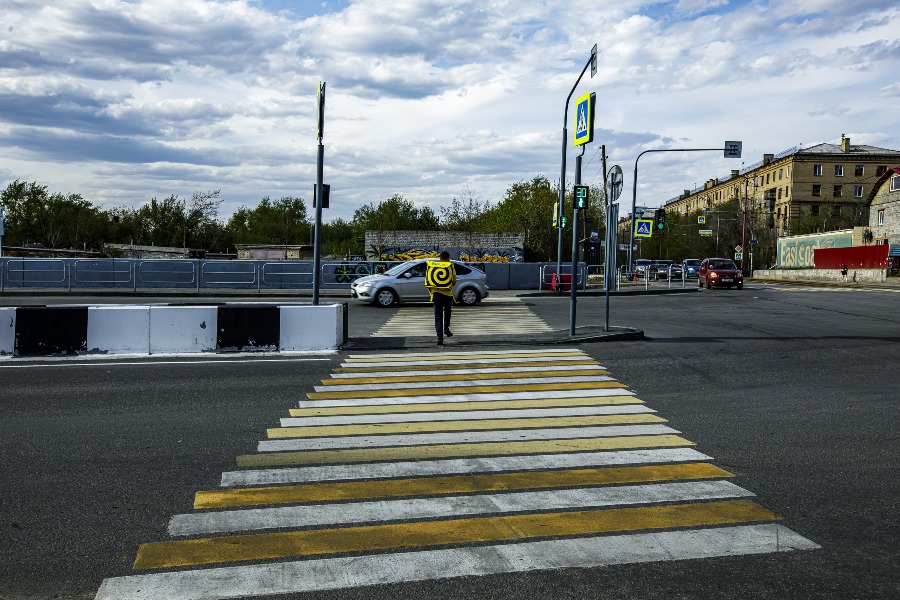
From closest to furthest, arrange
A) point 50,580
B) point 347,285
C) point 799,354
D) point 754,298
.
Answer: point 50,580
point 799,354
point 754,298
point 347,285

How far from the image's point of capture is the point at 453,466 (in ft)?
20.4

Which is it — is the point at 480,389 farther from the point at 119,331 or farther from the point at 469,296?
the point at 469,296

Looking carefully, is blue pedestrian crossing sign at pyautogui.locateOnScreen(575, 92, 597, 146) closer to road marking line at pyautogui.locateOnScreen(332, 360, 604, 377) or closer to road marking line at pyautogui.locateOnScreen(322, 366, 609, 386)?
road marking line at pyautogui.locateOnScreen(332, 360, 604, 377)

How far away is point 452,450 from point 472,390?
2.88 meters

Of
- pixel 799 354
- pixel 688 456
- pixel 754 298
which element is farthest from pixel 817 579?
pixel 754 298

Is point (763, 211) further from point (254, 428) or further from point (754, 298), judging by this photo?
point (254, 428)

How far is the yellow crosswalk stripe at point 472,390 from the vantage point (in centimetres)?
927

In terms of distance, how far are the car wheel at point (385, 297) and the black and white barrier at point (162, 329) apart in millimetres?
11470

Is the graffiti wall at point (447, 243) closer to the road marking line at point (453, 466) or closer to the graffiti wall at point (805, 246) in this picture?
the graffiti wall at point (805, 246)

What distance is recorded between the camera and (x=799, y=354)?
43.4 feet

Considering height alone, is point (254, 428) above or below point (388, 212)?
below

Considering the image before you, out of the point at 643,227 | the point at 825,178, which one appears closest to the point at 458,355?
the point at 643,227

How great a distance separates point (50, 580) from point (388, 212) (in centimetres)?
9029

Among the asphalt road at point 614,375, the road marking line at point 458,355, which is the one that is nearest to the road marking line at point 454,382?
the asphalt road at point 614,375
